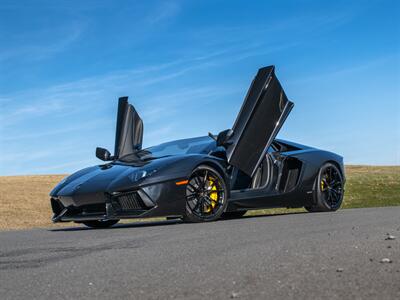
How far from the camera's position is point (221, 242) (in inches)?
206

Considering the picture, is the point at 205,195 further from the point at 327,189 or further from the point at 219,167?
the point at 327,189

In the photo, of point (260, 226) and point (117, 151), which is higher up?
point (117, 151)

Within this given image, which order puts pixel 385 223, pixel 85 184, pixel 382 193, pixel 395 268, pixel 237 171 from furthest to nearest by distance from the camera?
1. pixel 382 193
2. pixel 237 171
3. pixel 85 184
4. pixel 385 223
5. pixel 395 268

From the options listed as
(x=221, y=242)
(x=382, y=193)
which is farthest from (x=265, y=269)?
(x=382, y=193)

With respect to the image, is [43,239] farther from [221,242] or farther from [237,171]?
[237,171]

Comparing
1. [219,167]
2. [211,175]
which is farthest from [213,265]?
[219,167]

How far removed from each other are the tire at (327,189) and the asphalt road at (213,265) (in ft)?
10.8

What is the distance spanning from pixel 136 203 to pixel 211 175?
3.94 ft

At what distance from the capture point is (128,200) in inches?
290

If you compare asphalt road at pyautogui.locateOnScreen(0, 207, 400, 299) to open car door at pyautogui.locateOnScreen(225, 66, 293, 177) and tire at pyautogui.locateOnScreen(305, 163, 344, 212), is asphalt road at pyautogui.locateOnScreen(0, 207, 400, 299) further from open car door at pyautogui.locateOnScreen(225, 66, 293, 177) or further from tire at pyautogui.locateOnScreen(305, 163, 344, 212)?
tire at pyautogui.locateOnScreen(305, 163, 344, 212)

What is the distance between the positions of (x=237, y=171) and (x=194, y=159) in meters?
0.94

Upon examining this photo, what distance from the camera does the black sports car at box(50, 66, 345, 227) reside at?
293 inches

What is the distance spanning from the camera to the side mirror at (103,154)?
361 inches

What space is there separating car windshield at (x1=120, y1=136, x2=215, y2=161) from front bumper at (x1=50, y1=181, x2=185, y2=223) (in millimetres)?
1062
